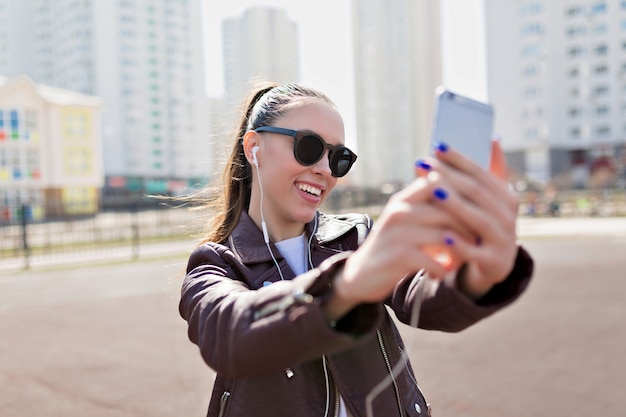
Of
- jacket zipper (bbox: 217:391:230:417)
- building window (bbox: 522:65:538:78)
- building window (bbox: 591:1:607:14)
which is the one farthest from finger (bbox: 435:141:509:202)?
building window (bbox: 591:1:607:14)

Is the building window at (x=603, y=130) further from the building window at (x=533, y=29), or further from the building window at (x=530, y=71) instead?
the building window at (x=533, y=29)

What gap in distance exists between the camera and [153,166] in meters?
72.4

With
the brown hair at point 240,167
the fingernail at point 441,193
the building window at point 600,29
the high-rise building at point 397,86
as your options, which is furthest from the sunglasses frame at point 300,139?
the high-rise building at point 397,86

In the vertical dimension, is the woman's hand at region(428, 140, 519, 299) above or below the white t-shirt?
above

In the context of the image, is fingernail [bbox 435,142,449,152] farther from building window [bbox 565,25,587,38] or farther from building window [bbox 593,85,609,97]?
building window [bbox 565,25,587,38]

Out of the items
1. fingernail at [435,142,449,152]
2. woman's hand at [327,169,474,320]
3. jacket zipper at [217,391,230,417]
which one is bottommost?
jacket zipper at [217,391,230,417]

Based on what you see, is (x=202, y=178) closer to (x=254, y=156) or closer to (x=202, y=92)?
(x=254, y=156)

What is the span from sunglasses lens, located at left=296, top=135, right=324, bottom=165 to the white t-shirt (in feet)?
0.88

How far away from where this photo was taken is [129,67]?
242ft

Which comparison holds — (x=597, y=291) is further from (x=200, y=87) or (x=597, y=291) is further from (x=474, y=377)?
(x=200, y=87)

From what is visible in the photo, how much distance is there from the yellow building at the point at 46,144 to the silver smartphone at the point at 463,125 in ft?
138

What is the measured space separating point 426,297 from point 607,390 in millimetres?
3946

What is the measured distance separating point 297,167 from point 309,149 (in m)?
0.06

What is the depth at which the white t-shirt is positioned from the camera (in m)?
1.66
